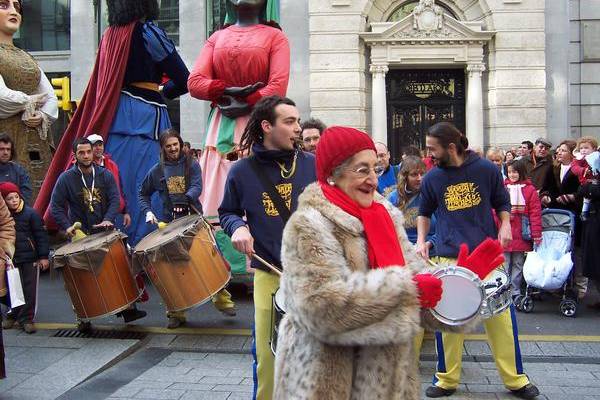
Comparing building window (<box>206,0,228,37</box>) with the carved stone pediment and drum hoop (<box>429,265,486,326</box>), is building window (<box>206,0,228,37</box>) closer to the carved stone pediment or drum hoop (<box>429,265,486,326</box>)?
the carved stone pediment

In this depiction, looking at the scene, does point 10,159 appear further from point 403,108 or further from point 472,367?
point 403,108

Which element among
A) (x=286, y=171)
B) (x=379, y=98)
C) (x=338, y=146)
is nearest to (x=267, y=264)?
(x=286, y=171)

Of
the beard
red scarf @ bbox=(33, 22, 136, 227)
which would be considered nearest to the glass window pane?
red scarf @ bbox=(33, 22, 136, 227)

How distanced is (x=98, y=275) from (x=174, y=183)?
1462 millimetres

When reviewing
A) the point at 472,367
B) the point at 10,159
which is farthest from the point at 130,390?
the point at 10,159

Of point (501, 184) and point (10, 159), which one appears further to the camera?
point (10, 159)

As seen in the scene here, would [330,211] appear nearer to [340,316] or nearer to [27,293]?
[340,316]

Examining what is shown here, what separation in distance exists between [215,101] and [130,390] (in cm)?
355

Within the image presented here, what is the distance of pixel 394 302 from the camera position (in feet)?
8.80

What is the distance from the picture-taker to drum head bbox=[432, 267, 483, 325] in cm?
309

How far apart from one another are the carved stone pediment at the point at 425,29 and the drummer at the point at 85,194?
10932 mm

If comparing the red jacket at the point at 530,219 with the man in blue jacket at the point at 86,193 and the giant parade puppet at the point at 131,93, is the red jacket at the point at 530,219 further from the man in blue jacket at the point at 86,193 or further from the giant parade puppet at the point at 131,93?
the man in blue jacket at the point at 86,193

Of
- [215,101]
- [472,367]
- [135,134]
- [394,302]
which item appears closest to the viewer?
[394,302]

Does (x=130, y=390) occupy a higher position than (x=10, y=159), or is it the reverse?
(x=10, y=159)
